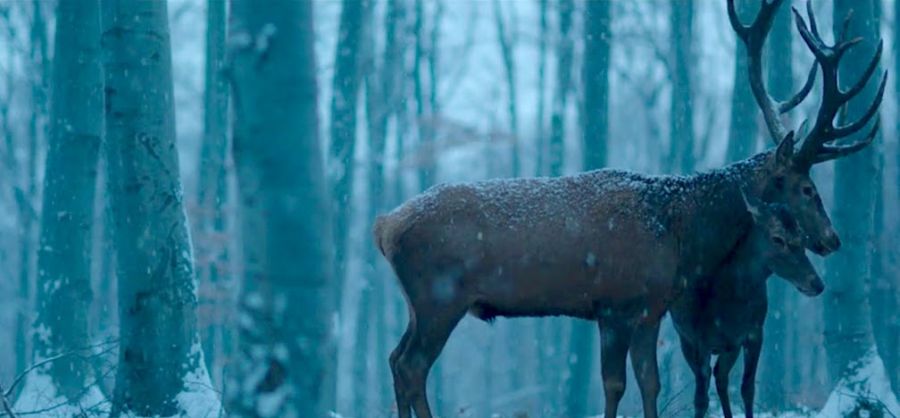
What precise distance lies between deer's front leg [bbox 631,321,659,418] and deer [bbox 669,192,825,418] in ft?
1.39

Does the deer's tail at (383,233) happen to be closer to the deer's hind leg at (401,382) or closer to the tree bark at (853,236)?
the deer's hind leg at (401,382)

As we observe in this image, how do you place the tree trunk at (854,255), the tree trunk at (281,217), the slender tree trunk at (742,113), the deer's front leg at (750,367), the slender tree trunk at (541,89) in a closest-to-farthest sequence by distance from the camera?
the tree trunk at (281,217), the deer's front leg at (750,367), the tree trunk at (854,255), the slender tree trunk at (742,113), the slender tree trunk at (541,89)

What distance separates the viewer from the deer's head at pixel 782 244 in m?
→ 8.65

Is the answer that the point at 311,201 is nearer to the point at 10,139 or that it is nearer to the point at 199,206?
the point at 199,206

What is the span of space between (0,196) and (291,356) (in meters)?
38.5

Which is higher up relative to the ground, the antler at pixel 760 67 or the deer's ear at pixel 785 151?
the antler at pixel 760 67

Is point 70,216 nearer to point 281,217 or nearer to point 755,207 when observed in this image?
point 755,207

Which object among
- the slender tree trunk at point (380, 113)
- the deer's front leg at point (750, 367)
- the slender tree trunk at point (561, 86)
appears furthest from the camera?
the slender tree trunk at point (380, 113)

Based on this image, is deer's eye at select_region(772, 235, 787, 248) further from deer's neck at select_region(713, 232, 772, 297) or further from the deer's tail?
the deer's tail

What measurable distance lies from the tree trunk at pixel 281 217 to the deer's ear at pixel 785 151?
187 inches

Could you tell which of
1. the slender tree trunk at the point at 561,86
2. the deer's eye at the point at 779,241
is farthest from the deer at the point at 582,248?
the slender tree trunk at the point at 561,86

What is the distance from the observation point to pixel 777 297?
56.4ft

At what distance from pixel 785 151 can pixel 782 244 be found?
67 cm

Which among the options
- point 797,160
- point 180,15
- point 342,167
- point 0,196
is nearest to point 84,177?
point 797,160
